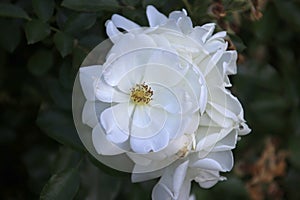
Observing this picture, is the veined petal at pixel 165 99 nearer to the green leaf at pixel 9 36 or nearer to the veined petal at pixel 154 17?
the veined petal at pixel 154 17

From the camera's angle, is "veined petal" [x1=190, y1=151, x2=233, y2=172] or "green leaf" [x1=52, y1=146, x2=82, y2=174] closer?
"veined petal" [x1=190, y1=151, x2=233, y2=172]

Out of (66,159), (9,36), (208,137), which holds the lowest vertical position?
(66,159)

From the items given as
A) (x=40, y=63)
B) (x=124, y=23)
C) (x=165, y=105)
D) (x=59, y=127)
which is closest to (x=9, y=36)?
(x=40, y=63)

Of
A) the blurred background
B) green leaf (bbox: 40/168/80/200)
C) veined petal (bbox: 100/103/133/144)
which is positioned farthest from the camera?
the blurred background

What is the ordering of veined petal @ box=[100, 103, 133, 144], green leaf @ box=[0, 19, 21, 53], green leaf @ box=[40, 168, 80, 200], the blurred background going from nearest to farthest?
veined petal @ box=[100, 103, 133, 144], green leaf @ box=[40, 168, 80, 200], the blurred background, green leaf @ box=[0, 19, 21, 53]

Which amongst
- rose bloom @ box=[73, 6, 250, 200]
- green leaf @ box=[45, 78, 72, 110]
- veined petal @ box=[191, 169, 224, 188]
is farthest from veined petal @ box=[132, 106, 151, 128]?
green leaf @ box=[45, 78, 72, 110]

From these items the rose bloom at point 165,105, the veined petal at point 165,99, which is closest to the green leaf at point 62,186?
the rose bloom at point 165,105

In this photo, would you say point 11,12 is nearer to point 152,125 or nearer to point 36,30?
point 36,30

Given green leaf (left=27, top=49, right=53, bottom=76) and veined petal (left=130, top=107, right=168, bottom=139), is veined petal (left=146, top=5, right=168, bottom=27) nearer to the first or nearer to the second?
veined petal (left=130, top=107, right=168, bottom=139)
